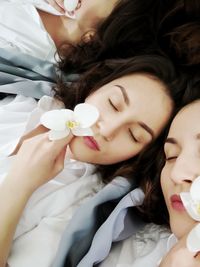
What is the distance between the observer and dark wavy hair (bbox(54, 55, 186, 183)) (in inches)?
40.7

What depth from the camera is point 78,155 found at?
950mm

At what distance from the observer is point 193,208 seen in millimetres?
736

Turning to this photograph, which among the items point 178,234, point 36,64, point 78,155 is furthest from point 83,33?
point 178,234

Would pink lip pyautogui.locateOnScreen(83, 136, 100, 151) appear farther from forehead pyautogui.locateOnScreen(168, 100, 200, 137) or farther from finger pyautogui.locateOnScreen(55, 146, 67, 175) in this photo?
forehead pyautogui.locateOnScreen(168, 100, 200, 137)

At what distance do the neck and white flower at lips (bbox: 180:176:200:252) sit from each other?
751 millimetres

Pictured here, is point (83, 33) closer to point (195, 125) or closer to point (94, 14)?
point (94, 14)

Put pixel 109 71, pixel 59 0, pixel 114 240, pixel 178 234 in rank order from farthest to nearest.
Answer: pixel 59 0 < pixel 109 71 < pixel 114 240 < pixel 178 234

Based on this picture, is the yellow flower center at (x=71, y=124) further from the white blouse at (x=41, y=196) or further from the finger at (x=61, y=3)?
the finger at (x=61, y=3)

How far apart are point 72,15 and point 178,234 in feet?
2.65

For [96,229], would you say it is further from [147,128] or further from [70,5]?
[70,5]

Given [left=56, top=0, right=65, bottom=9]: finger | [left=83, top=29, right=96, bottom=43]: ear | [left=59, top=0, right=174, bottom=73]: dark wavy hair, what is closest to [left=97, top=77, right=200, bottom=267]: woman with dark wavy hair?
[left=59, top=0, right=174, bottom=73]: dark wavy hair

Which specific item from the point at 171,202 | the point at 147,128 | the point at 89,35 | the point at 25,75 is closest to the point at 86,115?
the point at 147,128

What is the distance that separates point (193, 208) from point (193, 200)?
0.01 meters

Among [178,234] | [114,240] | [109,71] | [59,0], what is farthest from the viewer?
[59,0]
